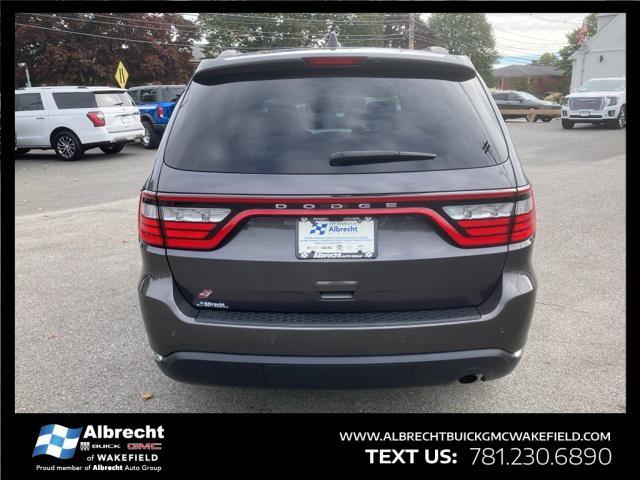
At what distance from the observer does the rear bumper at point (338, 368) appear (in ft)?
8.05

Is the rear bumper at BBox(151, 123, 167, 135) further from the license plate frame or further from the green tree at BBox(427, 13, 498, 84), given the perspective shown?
the green tree at BBox(427, 13, 498, 84)

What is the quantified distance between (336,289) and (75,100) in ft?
50.2

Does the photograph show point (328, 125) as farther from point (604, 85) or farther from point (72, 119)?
point (604, 85)

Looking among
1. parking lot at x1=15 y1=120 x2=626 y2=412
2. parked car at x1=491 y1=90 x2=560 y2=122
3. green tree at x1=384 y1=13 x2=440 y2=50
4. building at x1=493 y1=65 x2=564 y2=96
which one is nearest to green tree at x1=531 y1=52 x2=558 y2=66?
building at x1=493 y1=65 x2=564 y2=96

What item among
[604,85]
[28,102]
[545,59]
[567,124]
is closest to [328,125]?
[28,102]

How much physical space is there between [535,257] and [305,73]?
397 cm

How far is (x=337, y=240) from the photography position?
2.40 m

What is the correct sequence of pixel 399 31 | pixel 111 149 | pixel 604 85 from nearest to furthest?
pixel 111 149 < pixel 604 85 < pixel 399 31

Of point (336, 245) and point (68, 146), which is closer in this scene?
point (336, 245)

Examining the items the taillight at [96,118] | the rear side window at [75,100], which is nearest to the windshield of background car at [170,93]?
the rear side window at [75,100]

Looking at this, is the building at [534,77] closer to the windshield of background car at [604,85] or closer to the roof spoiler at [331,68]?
the windshield of background car at [604,85]

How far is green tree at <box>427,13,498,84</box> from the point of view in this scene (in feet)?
269

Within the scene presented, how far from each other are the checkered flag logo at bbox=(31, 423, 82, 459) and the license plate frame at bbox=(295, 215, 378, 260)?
1735 mm
